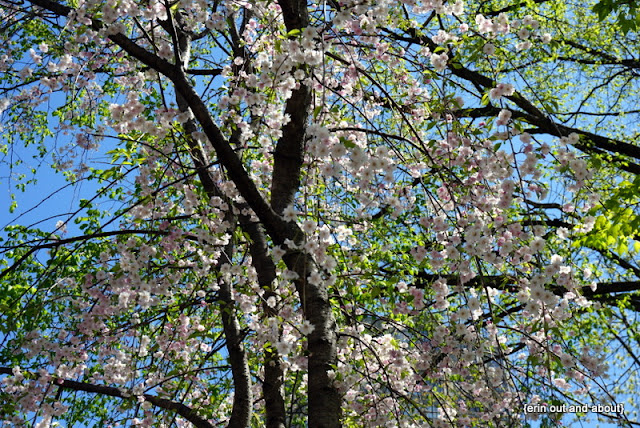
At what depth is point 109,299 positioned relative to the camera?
4.68 meters

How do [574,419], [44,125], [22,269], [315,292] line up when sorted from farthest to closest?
1. [44,125]
2. [22,269]
3. [574,419]
4. [315,292]

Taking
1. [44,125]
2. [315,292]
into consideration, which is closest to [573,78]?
[315,292]

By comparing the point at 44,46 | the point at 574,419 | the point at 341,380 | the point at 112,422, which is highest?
the point at 44,46

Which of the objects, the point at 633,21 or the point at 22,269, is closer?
the point at 633,21

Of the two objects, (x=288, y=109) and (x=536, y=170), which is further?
(x=288, y=109)

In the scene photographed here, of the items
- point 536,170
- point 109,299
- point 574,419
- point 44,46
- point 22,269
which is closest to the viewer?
point 536,170

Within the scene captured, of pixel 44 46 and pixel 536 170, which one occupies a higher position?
pixel 44 46

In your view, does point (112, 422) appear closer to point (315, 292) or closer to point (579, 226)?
point (315, 292)

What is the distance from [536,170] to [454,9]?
124 cm

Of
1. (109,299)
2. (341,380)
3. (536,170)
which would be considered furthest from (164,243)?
(536,170)

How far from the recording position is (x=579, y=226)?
4172mm

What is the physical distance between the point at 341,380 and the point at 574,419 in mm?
5171

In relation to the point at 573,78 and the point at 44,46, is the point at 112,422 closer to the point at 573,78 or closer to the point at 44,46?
the point at 44,46

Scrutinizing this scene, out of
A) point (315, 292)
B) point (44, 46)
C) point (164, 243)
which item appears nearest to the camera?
point (315, 292)
